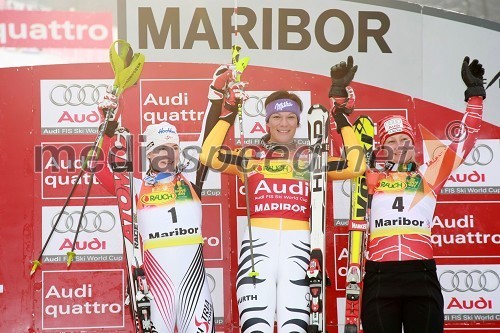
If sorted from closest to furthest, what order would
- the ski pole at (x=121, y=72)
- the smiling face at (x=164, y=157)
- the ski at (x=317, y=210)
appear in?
1. the ski at (x=317, y=210)
2. the smiling face at (x=164, y=157)
3. the ski pole at (x=121, y=72)

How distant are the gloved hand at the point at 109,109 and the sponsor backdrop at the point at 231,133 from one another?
0.37 meters

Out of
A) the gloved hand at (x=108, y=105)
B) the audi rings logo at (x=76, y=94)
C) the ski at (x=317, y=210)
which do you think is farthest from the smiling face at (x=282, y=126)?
the audi rings logo at (x=76, y=94)

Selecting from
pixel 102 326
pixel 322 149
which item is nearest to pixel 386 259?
pixel 322 149

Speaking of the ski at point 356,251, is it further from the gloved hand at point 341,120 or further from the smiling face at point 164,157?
the smiling face at point 164,157

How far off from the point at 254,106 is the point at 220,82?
571 mm

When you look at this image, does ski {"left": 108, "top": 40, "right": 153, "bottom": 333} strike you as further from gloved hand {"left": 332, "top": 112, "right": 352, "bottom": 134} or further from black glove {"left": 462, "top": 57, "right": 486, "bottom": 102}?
black glove {"left": 462, "top": 57, "right": 486, "bottom": 102}

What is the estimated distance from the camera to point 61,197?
4922 mm

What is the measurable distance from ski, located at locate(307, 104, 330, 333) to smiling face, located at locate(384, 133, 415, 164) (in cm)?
36

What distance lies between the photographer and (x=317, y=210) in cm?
426

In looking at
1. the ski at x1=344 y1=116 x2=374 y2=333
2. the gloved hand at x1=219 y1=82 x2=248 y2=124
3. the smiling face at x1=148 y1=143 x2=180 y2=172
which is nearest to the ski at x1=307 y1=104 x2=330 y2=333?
the ski at x1=344 y1=116 x2=374 y2=333

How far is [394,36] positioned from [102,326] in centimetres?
250

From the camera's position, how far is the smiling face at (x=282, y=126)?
4.40 metres

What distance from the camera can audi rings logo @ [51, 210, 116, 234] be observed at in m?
4.92

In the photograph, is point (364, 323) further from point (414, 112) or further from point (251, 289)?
point (414, 112)
